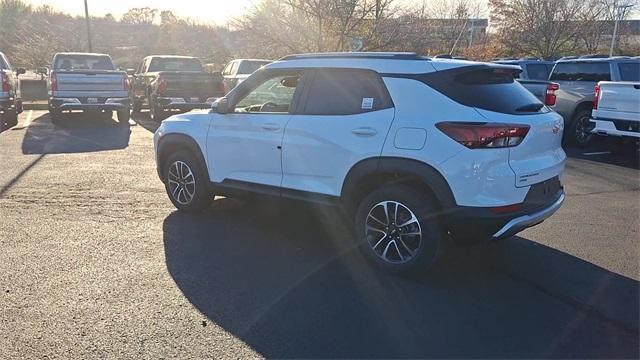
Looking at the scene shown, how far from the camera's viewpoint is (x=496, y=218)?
443 centimetres

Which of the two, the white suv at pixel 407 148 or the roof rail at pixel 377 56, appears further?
the roof rail at pixel 377 56

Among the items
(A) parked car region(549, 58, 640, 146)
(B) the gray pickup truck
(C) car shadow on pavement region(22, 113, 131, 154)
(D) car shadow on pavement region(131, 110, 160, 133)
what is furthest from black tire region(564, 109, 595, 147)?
(B) the gray pickup truck

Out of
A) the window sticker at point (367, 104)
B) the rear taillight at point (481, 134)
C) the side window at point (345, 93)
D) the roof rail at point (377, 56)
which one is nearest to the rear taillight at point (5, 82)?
the roof rail at point (377, 56)

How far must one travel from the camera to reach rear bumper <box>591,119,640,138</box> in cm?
1052

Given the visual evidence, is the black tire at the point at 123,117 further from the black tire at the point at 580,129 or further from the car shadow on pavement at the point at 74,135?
the black tire at the point at 580,129

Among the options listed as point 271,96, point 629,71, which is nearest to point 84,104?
point 271,96

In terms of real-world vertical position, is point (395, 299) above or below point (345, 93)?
below

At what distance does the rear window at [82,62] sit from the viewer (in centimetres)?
1648

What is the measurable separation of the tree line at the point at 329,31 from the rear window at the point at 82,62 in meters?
8.28

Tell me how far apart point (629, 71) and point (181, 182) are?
32.9ft

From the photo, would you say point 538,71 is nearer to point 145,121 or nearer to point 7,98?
point 145,121

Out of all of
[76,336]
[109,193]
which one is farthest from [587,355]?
[109,193]

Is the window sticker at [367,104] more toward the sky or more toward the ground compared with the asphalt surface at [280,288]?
more toward the sky

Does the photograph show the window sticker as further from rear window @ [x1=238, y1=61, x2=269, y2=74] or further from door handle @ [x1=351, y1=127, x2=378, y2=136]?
rear window @ [x1=238, y1=61, x2=269, y2=74]
